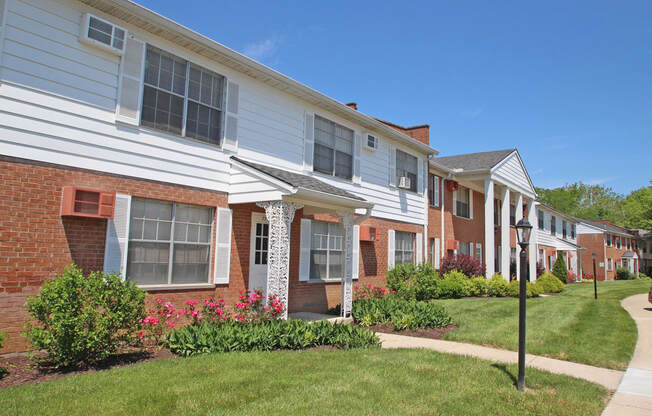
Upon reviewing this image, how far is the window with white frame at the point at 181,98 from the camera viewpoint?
847 cm

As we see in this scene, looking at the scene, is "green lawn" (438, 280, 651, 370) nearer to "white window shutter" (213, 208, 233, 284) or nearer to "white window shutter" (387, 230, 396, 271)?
"white window shutter" (387, 230, 396, 271)

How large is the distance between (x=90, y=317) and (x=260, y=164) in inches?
214

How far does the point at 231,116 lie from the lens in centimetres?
982

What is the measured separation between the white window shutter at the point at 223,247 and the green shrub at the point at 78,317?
115 inches

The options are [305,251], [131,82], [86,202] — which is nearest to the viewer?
[86,202]

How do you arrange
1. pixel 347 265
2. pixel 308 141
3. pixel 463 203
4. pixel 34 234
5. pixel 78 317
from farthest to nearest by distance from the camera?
pixel 463 203 → pixel 308 141 → pixel 347 265 → pixel 34 234 → pixel 78 317

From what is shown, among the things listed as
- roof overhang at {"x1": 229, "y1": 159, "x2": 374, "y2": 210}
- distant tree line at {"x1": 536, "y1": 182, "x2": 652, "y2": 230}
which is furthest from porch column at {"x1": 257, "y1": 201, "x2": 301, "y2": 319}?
distant tree line at {"x1": 536, "y1": 182, "x2": 652, "y2": 230}

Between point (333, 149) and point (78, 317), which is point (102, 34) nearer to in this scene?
point (78, 317)

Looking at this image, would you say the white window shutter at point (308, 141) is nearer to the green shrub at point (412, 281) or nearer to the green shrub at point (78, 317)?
the green shrub at point (412, 281)

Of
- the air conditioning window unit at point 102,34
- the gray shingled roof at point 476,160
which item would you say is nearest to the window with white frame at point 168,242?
the air conditioning window unit at point 102,34

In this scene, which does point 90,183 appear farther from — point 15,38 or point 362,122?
point 362,122

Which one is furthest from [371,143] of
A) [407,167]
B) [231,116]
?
[231,116]

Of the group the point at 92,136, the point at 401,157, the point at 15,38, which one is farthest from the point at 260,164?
the point at 401,157

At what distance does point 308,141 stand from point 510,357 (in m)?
7.16
